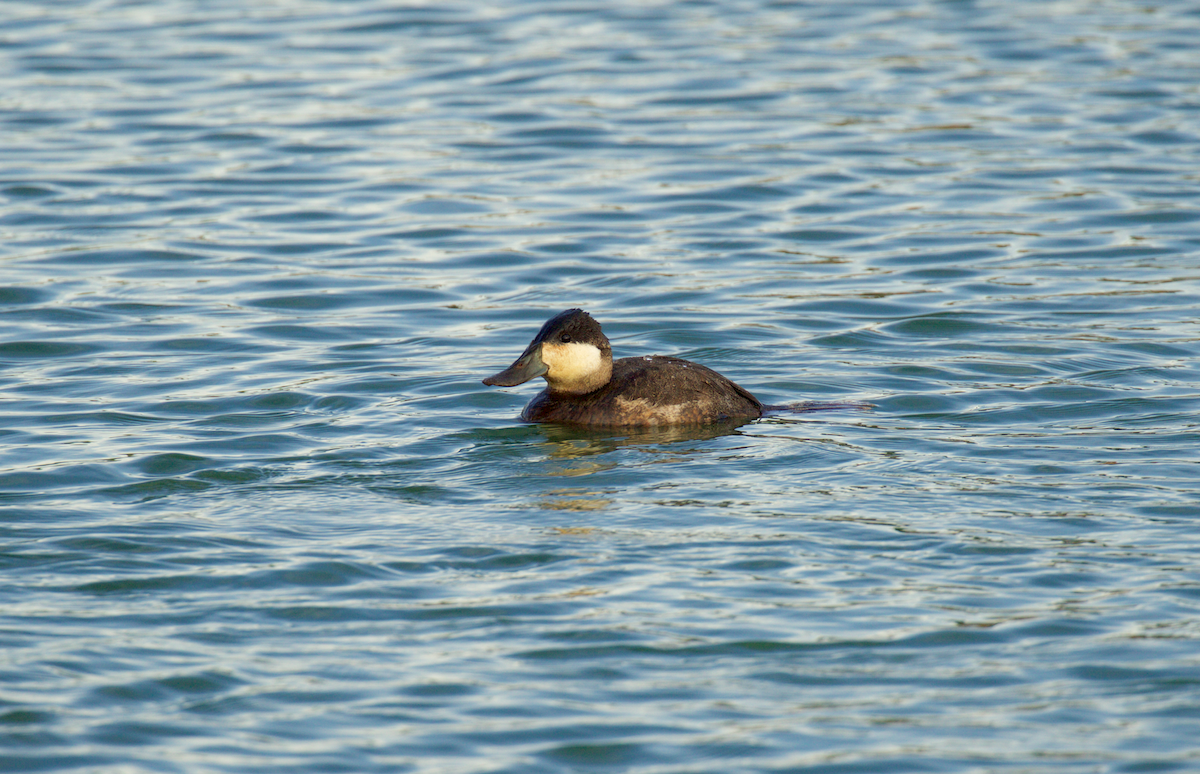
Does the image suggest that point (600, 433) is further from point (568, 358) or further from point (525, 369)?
point (525, 369)

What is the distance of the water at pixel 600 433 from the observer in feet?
17.3

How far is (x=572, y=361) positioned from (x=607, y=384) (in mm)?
246

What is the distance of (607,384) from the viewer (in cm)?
842

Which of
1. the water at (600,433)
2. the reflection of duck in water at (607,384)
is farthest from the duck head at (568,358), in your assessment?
the water at (600,433)

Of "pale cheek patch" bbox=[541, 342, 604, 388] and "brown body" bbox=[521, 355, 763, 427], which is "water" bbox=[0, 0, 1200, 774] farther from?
"pale cheek patch" bbox=[541, 342, 604, 388]

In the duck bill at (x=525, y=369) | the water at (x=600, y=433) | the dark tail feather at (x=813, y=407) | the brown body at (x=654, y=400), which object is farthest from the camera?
the dark tail feather at (x=813, y=407)

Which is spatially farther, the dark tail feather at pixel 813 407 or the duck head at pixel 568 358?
the dark tail feather at pixel 813 407

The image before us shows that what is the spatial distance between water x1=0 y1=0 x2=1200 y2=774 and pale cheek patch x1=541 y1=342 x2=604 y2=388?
40 cm

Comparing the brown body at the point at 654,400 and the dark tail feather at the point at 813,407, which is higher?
the brown body at the point at 654,400

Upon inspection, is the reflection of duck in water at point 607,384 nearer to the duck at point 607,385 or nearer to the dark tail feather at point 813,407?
the duck at point 607,385

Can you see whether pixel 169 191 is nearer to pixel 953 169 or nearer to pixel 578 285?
pixel 578 285

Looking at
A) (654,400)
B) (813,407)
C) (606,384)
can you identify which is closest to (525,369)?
(606,384)

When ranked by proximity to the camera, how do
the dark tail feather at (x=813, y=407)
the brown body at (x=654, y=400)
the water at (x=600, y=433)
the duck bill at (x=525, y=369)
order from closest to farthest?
the water at (x=600, y=433) → the brown body at (x=654, y=400) → the duck bill at (x=525, y=369) → the dark tail feather at (x=813, y=407)

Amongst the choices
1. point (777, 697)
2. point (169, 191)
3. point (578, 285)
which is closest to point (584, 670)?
point (777, 697)
